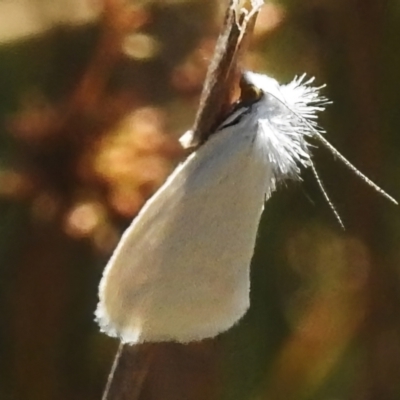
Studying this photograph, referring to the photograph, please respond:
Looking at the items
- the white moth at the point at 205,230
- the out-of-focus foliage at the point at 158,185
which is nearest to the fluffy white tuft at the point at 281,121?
the white moth at the point at 205,230

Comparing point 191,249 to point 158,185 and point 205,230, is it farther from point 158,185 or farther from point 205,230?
point 158,185

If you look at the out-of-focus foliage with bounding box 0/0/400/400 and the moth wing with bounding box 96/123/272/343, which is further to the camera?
the out-of-focus foliage with bounding box 0/0/400/400

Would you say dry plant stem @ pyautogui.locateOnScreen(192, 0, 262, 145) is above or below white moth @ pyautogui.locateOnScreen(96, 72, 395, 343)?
above

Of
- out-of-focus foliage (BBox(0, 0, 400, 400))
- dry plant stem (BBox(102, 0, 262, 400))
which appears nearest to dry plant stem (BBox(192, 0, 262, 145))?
dry plant stem (BBox(102, 0, 262, 400))

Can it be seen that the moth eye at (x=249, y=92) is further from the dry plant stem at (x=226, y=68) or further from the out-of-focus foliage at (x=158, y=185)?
the out-of-focus foliage at (x=158, y=185)

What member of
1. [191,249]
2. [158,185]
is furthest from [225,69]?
[158,185]

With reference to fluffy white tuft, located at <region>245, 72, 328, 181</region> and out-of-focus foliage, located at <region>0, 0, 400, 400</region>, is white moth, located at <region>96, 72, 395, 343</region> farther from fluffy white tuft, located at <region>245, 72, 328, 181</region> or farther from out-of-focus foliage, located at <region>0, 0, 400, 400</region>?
out-of-focus foliage, located at <region>0, 0, 400, 400</region>
